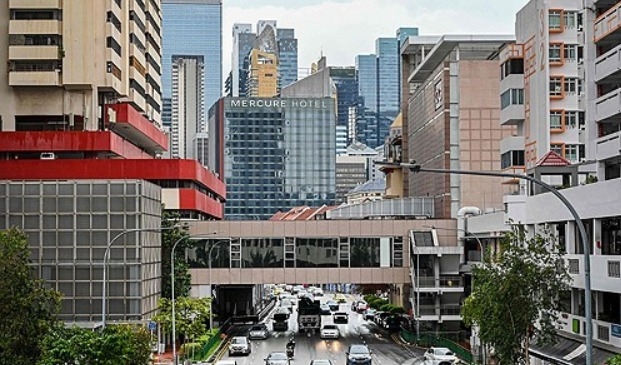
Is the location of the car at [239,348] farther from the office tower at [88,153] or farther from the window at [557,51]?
the window at [557,51]

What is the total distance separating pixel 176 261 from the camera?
79.0m

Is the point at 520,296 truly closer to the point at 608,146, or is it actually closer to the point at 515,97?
the point at 608,146

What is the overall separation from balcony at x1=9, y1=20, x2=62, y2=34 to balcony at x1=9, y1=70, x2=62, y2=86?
2.89m

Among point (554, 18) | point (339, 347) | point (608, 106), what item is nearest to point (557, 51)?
point (554, 18)

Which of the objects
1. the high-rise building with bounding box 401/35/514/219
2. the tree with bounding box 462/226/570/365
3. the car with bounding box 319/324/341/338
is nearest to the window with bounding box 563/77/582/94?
the tree with bounding box 462/226/570/365

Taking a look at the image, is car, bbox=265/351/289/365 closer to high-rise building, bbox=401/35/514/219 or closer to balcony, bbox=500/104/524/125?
balcony, bbox=500/104/524/125

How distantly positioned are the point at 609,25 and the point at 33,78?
47.9m

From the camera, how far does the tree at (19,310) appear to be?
43.9m

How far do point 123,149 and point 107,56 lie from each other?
1068 centimetres

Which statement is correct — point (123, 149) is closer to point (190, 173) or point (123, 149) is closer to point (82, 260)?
point (190, 173)

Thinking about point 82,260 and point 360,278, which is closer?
point 82,260

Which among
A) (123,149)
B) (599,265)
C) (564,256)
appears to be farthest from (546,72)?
(123,149)

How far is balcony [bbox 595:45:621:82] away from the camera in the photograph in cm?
4403

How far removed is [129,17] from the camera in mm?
94250
